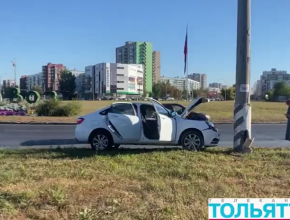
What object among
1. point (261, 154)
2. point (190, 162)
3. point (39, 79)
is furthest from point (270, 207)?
point (39, 79)

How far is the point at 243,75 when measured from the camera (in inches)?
359

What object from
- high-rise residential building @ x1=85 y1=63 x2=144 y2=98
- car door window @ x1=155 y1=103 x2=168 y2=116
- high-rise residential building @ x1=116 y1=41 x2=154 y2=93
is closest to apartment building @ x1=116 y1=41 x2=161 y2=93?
high-rise residential building @ x1=116 y1=41 x2=154 y2=93

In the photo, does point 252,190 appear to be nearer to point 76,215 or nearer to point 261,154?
point 76,215

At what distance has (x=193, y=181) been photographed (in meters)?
5.75

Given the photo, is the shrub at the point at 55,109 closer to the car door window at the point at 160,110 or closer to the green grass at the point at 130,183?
the car door window at the point at 160,110

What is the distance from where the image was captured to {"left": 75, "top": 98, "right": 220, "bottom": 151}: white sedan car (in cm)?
977

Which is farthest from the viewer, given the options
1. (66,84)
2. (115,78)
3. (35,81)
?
(35,81)

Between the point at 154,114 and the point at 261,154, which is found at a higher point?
the point at 154,114

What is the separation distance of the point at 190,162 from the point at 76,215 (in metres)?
3.84

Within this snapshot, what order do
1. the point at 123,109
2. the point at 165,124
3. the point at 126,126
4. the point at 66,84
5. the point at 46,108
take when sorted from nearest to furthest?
the point at 165,124, the point at 126,126, the point at 123,109, the point at 46,108, the point at 66,84

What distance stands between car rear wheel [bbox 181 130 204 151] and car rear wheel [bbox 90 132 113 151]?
2094 millimetres

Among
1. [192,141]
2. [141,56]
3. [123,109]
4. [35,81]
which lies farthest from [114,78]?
[192,141]

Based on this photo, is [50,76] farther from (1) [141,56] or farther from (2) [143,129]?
(2) [143,129]

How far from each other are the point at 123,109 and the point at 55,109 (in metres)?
20.3
